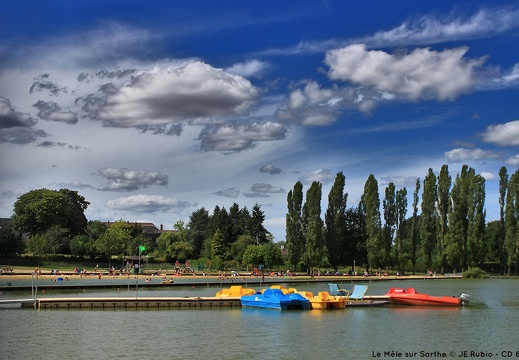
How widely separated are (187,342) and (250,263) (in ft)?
213

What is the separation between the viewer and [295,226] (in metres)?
84.4

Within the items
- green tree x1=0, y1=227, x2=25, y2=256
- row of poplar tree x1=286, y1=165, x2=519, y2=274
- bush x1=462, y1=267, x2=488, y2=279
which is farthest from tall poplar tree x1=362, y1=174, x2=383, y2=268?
green tree x1=0, y1=227, x2=25, y2=256

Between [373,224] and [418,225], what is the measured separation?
764cm

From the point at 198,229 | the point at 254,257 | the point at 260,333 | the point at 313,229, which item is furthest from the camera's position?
the point at 198,229

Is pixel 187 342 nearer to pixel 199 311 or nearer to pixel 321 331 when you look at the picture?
pixel 321 331

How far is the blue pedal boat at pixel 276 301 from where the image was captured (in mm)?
39062

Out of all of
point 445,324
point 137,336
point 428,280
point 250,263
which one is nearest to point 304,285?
point 428,280

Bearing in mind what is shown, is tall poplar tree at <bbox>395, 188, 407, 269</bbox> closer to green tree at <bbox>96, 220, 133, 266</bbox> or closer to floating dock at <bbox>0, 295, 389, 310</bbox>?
green tree at <bbox>96, 220, 133, 266</bbox>

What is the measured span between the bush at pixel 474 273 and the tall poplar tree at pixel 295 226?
850 inches

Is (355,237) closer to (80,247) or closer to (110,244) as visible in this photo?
(110,244)

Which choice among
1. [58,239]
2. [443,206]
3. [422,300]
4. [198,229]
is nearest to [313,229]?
[443,206]

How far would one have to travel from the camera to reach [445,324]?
33562mm

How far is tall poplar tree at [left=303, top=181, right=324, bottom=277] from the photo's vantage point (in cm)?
8094

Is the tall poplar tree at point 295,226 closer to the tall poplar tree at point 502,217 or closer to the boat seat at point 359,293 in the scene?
the tall poplar tree at point 502,217
